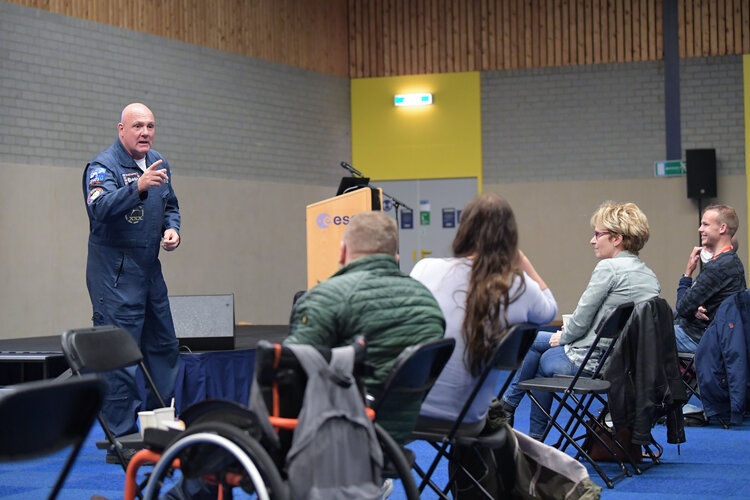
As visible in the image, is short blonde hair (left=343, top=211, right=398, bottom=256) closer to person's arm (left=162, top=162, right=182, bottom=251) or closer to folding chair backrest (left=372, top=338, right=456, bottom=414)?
folding chair backrest (left=372, top=338, right=456, bottom=414)

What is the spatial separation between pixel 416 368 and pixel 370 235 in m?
0.39

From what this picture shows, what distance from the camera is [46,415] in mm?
1767

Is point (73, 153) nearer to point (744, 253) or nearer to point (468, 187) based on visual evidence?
point (468, 187)

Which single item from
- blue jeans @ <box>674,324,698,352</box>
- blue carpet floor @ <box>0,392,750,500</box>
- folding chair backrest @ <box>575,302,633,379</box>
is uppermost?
folding chair backrest @ <box>575,302,633,379</box>

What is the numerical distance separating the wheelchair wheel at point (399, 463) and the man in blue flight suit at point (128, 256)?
6.84 feet

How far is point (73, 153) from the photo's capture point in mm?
8500

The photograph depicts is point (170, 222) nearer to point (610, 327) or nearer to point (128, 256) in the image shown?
point (128, 256)

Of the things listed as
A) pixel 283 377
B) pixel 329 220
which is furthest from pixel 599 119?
pixel 283 377

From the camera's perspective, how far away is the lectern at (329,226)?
576cm

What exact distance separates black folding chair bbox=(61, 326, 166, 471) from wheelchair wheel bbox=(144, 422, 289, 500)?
50 centimetres

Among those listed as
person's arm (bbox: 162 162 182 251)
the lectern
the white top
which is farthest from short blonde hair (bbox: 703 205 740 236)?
person's arm (bbox: 162 162 182 251)

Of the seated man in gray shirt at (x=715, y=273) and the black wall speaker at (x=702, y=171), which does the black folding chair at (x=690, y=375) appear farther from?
the black wall speaker at (x=702, y=171)

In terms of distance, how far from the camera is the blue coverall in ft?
13.3

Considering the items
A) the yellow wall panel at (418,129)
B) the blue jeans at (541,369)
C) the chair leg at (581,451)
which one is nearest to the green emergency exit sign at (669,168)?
the yellow wall panel at (418,129)
